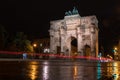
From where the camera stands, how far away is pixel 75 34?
77125 millimetres

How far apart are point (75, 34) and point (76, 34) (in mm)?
432

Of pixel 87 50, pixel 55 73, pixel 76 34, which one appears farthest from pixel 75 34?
pixel 55 73

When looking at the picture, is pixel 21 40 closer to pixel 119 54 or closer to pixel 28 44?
pixel 28 44

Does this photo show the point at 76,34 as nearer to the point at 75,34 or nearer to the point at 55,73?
the point at 75,34

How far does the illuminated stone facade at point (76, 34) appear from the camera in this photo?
73688 millimetres

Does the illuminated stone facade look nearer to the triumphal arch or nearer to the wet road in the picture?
the triumphal arch

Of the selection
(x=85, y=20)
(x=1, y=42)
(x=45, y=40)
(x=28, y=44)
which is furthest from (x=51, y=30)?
(x=1, y=42)

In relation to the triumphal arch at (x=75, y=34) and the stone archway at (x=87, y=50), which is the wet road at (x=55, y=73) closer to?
the triumphal arch at (x=75, y=34)

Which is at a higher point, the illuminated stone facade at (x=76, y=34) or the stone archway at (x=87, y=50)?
the illuminated stone facade at (x=76, y=34)

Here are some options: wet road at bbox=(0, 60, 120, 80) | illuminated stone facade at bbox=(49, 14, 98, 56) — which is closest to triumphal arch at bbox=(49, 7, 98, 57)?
illuminated stone facade at bbox=(49, 14, 98, 56)

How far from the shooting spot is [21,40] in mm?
56062

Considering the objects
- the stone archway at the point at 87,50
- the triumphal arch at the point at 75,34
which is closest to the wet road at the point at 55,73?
the triumphal arch at the point at 75,34

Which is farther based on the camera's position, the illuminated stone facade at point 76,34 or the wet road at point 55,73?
the illuminated stone facade at point 76,34

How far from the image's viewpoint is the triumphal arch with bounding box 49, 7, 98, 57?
73.7 m
